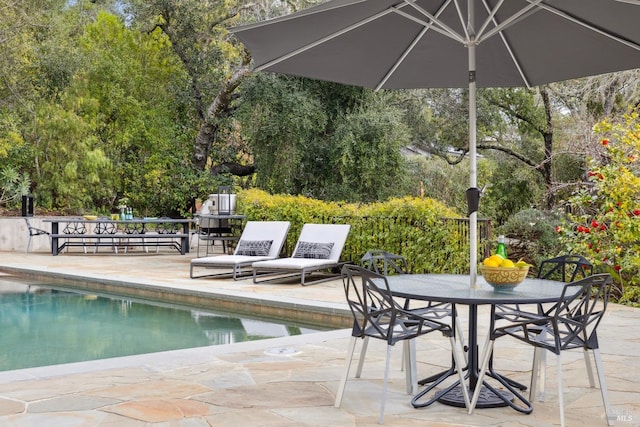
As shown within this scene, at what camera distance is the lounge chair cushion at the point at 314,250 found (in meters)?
10.0

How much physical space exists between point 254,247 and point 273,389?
6400 mm

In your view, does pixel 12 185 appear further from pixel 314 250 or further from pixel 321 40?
pixel 321 40

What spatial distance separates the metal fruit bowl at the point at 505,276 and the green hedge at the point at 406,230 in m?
5.68

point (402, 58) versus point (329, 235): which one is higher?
point (402, 58)

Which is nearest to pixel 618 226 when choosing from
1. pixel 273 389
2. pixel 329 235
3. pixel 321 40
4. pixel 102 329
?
pixel 329 235

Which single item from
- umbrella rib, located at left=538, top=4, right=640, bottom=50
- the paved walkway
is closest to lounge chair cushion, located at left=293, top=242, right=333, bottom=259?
the paved walkway

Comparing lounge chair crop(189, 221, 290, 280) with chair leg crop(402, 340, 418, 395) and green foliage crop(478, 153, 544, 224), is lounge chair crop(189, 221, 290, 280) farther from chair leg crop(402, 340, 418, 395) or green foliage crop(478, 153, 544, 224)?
green foliage crop(478, 153, 544, 224)

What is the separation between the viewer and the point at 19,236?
15812 mm

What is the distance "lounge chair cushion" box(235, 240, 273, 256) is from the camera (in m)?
10.4

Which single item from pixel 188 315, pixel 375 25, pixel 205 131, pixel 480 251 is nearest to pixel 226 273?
pixel 188 315

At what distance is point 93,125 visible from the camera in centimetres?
1894

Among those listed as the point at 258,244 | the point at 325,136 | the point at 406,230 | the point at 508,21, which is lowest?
the point at 258,244

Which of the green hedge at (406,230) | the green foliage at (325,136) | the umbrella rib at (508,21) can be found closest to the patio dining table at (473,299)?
the umbrella rib at (508,21)

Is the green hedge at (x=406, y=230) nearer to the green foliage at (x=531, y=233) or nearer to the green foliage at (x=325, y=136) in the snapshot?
the green foliage at (x=531, y=233)
